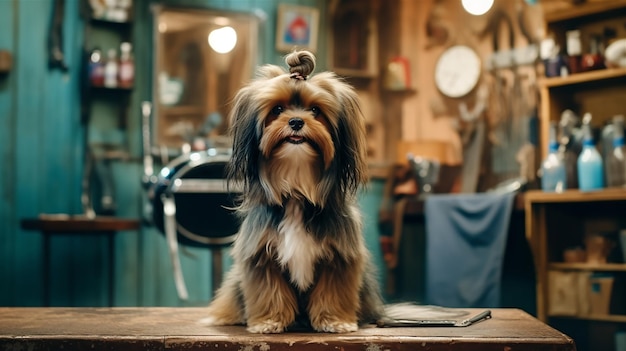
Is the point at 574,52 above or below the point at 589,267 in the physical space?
above

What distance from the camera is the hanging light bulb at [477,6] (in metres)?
4.83

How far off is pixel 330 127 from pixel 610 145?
2.60 m

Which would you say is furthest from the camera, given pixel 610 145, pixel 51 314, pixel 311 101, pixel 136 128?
pixel 136 128

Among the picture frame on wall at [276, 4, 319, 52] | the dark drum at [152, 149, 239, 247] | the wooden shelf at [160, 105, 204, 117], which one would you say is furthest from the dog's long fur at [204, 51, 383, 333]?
the picture frame on wall at [276, 4, 319, 52]

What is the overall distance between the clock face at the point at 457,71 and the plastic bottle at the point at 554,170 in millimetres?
1039

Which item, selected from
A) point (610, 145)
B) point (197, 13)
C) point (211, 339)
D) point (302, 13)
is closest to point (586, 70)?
point (610, 145)

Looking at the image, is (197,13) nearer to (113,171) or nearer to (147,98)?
(147,98)

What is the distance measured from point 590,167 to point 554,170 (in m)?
0.22

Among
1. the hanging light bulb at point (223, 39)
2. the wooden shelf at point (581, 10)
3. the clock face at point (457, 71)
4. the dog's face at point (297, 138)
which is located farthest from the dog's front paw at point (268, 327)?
the clock face at point (457, 71)

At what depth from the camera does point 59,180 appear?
4387 mm

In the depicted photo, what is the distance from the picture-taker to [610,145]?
3.81m

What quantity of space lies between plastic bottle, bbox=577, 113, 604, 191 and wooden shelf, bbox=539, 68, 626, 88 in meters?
0.28

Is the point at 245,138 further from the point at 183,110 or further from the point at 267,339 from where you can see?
the point at 183,110

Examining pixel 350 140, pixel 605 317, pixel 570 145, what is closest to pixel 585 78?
pixel 570 145
